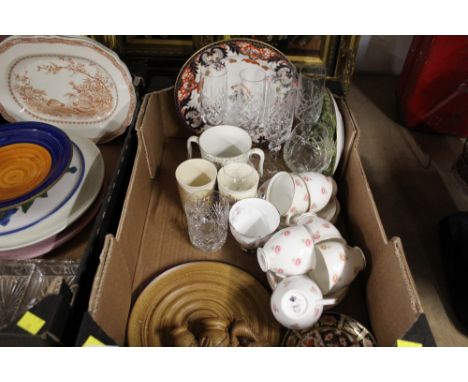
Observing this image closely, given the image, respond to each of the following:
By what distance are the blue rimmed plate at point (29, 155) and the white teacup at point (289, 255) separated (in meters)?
0.39

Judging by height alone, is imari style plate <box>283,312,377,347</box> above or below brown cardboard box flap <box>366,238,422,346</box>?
below

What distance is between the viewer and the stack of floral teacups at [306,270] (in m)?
0.61

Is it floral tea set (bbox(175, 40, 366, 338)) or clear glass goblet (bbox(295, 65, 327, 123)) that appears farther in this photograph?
clear glass goblet (bbox(295, 65, 327, 123))

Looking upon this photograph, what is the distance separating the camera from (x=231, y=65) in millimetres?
917

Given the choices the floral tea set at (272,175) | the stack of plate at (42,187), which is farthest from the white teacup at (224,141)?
the stack of plate at (42,187)

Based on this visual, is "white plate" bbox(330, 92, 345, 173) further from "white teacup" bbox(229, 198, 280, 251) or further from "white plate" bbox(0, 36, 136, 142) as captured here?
"white plate" bbox(0, 36, 136, 142)

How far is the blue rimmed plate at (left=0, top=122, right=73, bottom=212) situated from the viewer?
27.8 inches

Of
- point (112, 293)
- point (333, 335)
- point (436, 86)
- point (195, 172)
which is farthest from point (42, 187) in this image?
point (436, 86)

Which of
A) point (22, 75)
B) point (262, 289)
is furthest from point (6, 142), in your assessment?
point (262, 289)

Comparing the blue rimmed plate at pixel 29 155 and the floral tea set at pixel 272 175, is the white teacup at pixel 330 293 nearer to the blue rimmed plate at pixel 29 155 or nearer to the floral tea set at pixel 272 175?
the floral tea set at pixel 272 175

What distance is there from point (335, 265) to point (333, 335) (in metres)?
0.11

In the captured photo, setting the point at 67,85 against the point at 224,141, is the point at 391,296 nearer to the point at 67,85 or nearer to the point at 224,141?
the point at 224,141

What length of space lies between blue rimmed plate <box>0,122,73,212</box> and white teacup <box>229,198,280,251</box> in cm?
33

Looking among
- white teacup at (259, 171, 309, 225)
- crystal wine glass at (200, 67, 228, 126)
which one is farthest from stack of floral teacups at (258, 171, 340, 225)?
crystal wine glass at (200, 67, 228, 126)
